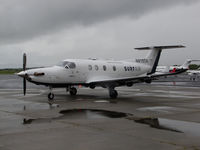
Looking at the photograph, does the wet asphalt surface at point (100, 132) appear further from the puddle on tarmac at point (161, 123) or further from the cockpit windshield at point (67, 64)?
the cockpit windshield at point (67, 64)

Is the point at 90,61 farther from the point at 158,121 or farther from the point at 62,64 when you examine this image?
the point at 158,121

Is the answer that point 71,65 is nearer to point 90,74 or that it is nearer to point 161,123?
point 90,74

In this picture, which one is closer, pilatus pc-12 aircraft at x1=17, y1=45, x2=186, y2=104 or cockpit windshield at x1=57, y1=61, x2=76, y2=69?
pilatus pc-12 aircraft at x1=17, y1=45, x2=186, y2=104

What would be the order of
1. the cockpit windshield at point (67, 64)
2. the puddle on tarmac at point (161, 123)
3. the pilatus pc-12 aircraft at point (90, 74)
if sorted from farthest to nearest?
the cockpit windshield at point (67, 64) → the pilatus pc-12 aircraft at point (90, 74) → the puddle on tarmac at point (161, 123)

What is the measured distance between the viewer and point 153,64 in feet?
77.5

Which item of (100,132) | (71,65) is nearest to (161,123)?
(100,132)

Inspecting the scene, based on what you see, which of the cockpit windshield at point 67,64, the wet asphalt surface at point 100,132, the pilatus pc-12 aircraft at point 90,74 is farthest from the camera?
the cockpit windshield at point 67,64

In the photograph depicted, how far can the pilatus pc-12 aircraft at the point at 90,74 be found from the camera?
1777 centimetres

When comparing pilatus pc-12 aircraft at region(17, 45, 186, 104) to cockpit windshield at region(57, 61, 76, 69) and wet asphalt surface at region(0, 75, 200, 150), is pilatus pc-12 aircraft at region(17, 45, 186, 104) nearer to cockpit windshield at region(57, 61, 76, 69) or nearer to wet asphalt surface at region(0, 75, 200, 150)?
cockpit windshield at region(57, 61, 76, 69)

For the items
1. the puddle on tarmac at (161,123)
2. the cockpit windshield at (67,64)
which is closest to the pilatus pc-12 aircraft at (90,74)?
the cockpit windshield at (67,64)

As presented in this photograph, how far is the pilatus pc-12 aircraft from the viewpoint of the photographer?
17766mm

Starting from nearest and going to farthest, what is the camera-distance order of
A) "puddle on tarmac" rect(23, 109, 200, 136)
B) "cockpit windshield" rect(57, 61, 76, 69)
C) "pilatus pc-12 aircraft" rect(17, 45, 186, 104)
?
1. "puddle on tarmac" rect(23, 109, 200, 136)
2. "pilatus pc-12 aircraft" rect(17, 45, 186, 104)
3. "cockpit windshield" rect(57, 61, 76, 69)

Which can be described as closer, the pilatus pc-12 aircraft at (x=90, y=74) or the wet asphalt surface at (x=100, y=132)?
the wet asphalt surface at (x=100, y=132)

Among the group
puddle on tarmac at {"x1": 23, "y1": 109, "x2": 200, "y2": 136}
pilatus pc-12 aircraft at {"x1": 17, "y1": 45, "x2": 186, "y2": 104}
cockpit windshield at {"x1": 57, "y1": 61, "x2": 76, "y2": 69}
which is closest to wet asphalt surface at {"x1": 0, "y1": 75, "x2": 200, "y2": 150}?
puddle on tarmac at {"x1": 23, "y1": 109, "x2": 200, "y2": 136}
